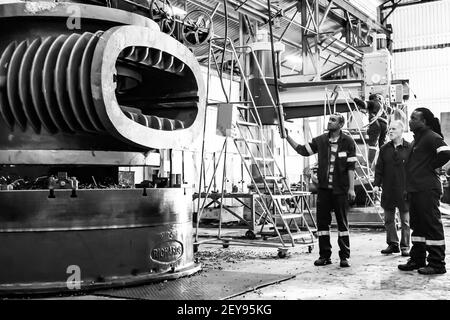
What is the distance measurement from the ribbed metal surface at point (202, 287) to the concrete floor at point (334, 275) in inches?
4.9

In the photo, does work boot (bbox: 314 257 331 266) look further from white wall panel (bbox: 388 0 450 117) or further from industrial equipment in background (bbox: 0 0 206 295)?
white wall panel (bbox: 388 0 450 117)

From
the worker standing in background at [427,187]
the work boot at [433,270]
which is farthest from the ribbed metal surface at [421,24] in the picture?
the work boot at [433,270]

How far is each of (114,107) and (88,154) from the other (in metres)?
0.46

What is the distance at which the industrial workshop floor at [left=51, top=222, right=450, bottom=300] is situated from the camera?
12.4ft

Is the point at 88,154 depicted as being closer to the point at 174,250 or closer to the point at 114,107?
the point at 114,107

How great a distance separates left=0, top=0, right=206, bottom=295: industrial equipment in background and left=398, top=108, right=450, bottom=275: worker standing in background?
192cm

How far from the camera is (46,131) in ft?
13.4

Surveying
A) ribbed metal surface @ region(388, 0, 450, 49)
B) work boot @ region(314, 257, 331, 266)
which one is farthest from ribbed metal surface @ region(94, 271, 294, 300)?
ribbed metal surface @ region(388, 0, 450, 49)

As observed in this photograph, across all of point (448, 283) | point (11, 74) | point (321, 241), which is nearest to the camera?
point (11, 74)

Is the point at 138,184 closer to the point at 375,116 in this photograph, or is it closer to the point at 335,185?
the point at 335,185

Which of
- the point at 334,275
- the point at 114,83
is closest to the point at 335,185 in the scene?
the point at 334,275

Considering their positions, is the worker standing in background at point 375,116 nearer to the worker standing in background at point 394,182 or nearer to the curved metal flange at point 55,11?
the worker standing in background at point 394,182

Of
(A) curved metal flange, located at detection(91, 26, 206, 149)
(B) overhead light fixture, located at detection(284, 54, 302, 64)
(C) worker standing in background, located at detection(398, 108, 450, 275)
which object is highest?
(B) overhead light fixture, located at detection(284, 54, 302, 64)
